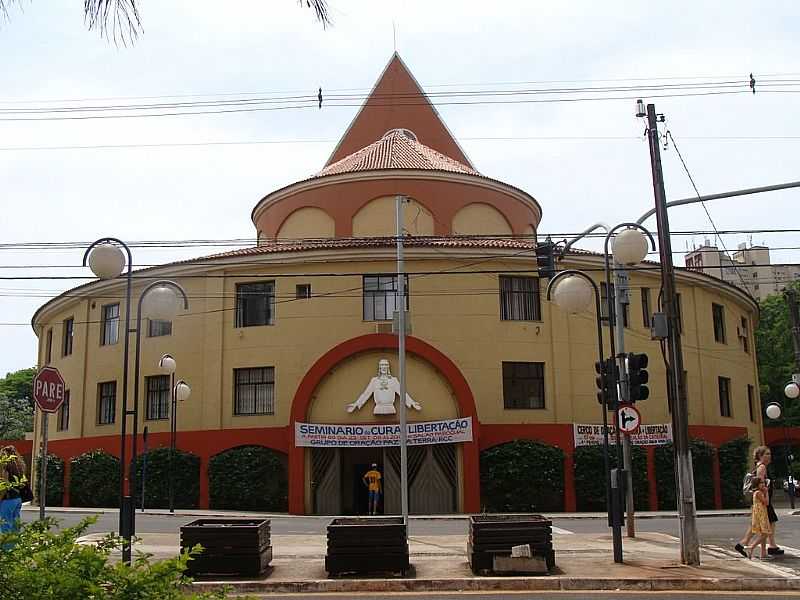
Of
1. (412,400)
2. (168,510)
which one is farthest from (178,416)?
(412,400)

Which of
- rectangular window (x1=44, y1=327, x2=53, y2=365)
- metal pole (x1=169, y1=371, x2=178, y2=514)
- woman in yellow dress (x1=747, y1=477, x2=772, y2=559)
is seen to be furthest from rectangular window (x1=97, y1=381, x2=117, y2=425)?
woman in yellow dress (x1=747, y1=477, x2=772, y2=559)

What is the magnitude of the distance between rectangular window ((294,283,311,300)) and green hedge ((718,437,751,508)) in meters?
15.6

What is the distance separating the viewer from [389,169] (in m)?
35.6

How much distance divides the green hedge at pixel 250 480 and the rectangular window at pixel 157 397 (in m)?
4.04

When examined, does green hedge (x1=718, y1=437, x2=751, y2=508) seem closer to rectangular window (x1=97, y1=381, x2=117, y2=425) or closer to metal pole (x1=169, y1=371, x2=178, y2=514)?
metal pole (x1=169, y1=371, x2=178, y2=514)

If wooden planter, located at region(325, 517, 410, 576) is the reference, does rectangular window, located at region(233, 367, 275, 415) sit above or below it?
above

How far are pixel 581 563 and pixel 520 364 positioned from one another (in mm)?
17939

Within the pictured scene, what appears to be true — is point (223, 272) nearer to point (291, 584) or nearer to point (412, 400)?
point (412, 400)

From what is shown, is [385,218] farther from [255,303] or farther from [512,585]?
[512,585]

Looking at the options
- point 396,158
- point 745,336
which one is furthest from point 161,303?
point 745,336

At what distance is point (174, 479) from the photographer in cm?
3119

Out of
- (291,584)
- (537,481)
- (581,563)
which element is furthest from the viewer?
(537,481)

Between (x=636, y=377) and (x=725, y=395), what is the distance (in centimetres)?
→ 2317

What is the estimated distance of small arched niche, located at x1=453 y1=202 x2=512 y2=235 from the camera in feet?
119
